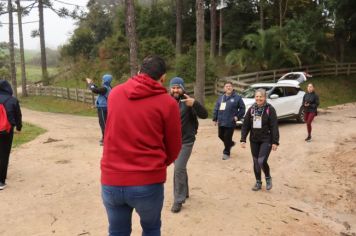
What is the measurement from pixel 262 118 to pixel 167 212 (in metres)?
2.38

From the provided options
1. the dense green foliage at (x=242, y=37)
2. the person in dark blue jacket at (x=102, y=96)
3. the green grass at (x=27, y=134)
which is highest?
the dense green foliage at (x=242, y=37)

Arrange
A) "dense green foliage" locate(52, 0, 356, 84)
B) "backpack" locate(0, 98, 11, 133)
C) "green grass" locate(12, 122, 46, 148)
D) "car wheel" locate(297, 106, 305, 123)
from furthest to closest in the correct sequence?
"dense green foliage" locate(52, 0, 356, 84) → "car wheel" locate(297, 106, 305, 123) → "green grass" locate(12, 122, 46, 148) → "backpack" locate(0, 98, 11, 133)

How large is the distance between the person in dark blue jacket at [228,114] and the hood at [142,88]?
6789mm

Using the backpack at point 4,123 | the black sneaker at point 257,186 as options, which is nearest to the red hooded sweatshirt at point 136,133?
the black sneaker at point 257,186

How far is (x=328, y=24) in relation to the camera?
29.6m

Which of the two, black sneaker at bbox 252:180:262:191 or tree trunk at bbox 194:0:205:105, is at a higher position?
tree trunk at bbox 194:0:205:105

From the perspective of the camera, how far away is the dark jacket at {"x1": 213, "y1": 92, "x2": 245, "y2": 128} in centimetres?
999

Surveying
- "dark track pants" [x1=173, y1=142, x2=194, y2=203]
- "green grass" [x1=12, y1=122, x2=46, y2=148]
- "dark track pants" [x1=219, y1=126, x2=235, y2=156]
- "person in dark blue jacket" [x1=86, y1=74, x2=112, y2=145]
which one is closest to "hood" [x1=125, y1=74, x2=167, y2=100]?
"dark track pants" [x1=173, y1=142, x2=194, y2=203]

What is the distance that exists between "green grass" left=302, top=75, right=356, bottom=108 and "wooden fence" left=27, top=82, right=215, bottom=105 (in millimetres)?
6410

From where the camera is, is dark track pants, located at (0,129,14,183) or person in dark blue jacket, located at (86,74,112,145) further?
person in dark blue jacket, located at (86,74,112,145)

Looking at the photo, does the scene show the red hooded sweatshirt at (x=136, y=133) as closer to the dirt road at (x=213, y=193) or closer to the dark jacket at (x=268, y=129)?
the dirt road at (x=213, y=193)

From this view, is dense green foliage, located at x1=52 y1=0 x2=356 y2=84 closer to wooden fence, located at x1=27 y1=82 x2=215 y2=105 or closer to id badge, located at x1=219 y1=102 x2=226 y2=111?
wooden fence, located at x1=27 y1=82 x2=215 y2=105

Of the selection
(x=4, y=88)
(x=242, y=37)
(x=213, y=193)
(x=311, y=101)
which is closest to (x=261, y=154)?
(x=213, y=193)

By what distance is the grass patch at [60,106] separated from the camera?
23.3 meters
